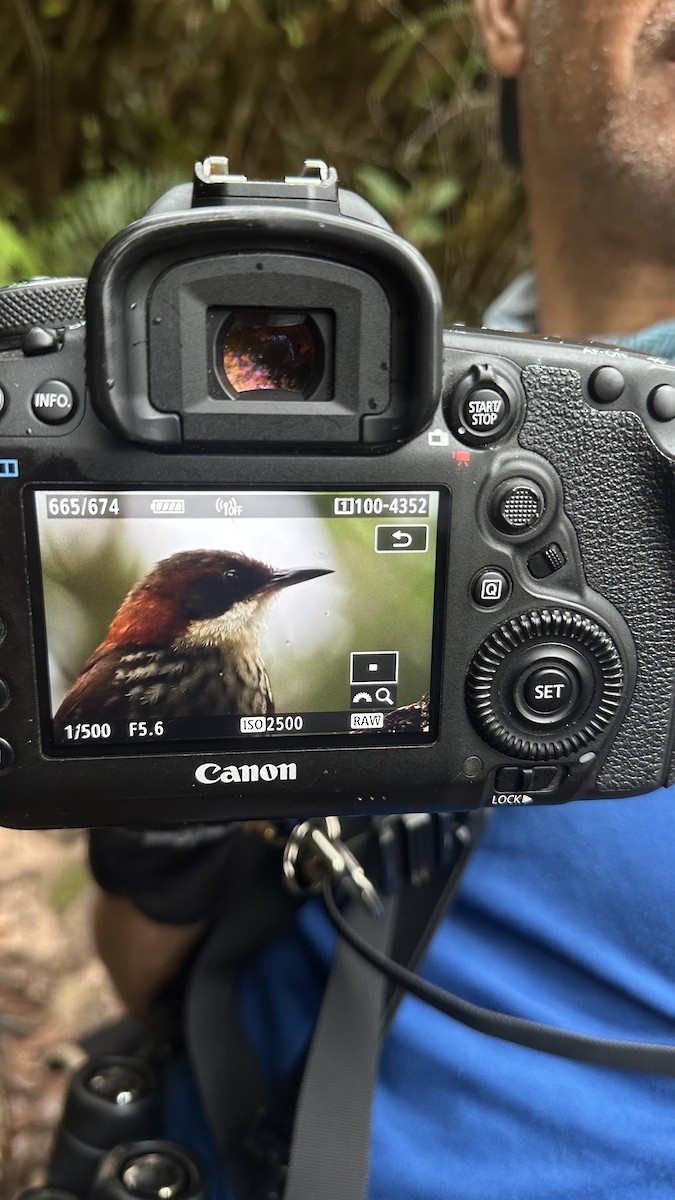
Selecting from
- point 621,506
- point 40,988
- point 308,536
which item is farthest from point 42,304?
point 40,988

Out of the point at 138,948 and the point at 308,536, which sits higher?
the point at 308,536

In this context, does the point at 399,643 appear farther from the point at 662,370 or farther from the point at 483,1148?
the point at 483,1148

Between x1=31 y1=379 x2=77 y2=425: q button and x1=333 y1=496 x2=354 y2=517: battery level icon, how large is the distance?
118 mm

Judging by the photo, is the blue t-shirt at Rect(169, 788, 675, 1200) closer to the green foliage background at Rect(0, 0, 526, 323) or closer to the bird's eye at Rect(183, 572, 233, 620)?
the bird's eye at Rect(183, 572, 233, 620)

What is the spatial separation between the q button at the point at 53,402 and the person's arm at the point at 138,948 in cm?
42

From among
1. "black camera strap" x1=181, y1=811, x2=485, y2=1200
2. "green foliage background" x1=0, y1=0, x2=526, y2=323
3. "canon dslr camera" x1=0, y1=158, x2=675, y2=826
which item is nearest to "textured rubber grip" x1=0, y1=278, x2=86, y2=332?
"canon dslr camera" x1=0, y1=158, x2=675, y2=826

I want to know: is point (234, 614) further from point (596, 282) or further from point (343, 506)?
point (596, 282)

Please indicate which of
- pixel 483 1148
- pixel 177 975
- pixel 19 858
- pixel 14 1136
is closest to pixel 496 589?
pixel 483 1148

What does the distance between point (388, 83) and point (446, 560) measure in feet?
7.46

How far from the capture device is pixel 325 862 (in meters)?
0.59

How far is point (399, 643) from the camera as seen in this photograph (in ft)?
1.48

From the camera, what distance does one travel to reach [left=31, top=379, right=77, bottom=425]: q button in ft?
1.33

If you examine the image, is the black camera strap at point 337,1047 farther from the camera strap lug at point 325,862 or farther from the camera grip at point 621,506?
the camera grip at point 621,506

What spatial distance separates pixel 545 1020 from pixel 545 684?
0.21 metres
